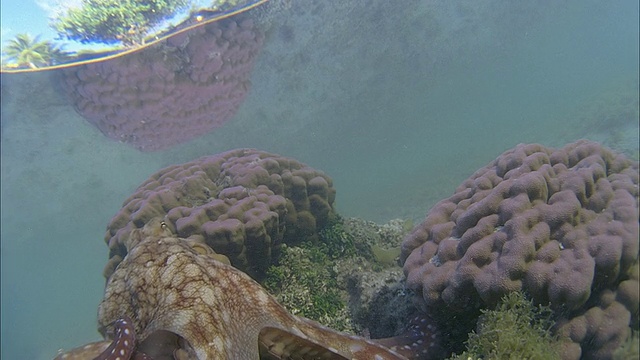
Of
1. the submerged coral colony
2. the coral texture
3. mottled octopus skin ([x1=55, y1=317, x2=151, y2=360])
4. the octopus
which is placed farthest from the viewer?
the coral texture

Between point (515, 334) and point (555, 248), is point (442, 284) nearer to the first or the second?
point (515, 334)

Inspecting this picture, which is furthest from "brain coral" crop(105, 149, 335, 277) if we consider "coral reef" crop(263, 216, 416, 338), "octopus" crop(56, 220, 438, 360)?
"octopus" crop(56, 220, 438, 360)

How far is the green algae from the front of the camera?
301cm

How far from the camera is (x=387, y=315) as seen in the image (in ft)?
15.5

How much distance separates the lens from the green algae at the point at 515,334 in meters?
3.01

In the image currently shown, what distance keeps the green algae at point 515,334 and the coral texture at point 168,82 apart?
508 inches

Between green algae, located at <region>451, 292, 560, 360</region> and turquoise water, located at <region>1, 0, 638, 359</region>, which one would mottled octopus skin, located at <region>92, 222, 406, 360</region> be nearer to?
green algae, located at <region>451, 292, 560, 360</region>

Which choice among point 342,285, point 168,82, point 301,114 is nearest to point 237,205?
point 342,285

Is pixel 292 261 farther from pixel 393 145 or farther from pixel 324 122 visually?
pixel 393 145

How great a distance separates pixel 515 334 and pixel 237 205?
3.79m

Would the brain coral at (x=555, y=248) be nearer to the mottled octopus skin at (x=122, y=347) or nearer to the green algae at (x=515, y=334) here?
the green algae at (x=515, y=334)

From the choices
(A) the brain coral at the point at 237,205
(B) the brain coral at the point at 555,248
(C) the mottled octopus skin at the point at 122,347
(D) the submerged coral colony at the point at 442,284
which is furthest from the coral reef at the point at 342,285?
(C) the mottled octopus skin at the point at 122,347

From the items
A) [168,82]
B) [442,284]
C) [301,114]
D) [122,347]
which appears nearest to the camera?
[122,347]

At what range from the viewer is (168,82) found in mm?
14242
